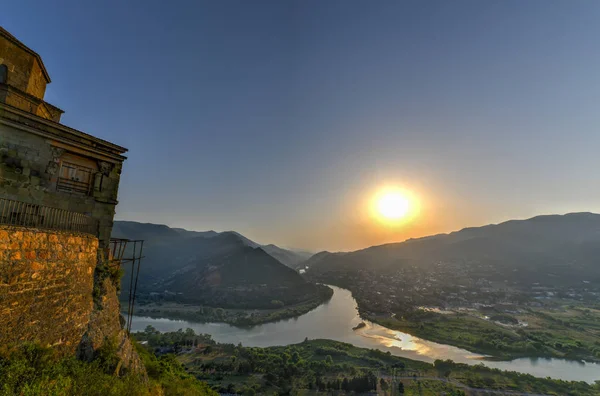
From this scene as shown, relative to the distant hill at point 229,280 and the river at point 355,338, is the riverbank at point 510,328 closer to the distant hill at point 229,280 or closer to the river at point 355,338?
the river at point 355,338

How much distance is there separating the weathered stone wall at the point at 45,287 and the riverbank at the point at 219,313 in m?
79.4

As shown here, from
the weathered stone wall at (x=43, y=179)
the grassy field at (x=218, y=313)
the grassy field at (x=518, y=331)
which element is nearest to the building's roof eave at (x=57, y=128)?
the weathered stone wall at (x=43, y=179)

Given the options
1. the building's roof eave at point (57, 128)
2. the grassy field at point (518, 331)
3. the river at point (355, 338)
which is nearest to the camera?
the building's roof eave at point (57, 128)

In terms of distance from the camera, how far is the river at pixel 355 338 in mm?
54344

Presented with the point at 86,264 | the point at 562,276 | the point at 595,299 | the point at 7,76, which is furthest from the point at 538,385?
the point at 562,276

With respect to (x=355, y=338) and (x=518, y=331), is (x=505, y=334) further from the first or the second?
(x=355, y=338)

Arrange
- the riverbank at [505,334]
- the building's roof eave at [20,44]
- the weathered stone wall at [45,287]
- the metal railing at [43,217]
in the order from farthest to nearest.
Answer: the riverbank at [505,334]
the building's roof eave at [20,44]
the metal railing at [43,217]
the weathered stone wall at [45,287]

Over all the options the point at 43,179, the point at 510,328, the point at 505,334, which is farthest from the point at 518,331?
the point at 43,179

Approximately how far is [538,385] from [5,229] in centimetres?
6304

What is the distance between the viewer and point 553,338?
6794cm

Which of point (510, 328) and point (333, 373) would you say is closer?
point (333, 373)

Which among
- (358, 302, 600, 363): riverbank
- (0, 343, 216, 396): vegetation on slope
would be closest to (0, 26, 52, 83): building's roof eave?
(0, 343, 216, 396): vegetation on slope

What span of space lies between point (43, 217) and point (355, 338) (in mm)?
72141

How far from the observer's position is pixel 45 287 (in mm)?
7238
